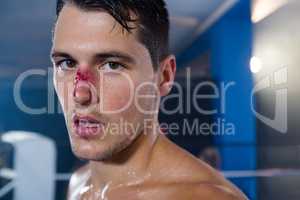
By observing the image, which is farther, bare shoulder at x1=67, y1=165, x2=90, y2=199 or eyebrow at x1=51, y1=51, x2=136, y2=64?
bare shoulder at x1=67, y1=165, x2=90, y2=199

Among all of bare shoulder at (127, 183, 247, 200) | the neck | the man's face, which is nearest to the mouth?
the man's face

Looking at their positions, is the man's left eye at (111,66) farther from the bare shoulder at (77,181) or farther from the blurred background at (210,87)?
the bare shoulder at (77,181)

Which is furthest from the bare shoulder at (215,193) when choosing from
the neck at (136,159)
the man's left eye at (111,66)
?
the man's left eye at (111,66)

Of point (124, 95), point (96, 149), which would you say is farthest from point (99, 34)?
point (96, 149)

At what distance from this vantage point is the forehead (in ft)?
3.81

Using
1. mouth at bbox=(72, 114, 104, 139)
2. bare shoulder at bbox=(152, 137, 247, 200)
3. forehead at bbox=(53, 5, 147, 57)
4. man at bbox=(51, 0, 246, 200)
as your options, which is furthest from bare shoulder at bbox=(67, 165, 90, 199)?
forehead at bbox=(53, 5, 147, 57)

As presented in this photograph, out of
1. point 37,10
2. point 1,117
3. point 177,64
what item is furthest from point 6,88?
point 177,64

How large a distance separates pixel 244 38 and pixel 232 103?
0.61 feet

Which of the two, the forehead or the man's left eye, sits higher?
the forehead

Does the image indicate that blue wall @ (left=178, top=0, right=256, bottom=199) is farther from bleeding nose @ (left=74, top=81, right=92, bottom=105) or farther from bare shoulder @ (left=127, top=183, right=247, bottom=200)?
bleeding nose @ (left=74, top=81, right=92, bottom=105)

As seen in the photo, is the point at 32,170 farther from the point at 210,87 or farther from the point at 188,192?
the point at 210,87

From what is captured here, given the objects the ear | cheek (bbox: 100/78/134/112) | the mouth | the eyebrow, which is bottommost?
the mouth

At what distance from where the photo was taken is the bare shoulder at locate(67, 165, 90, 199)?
4.17 ft

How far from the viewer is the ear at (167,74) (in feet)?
4.06
